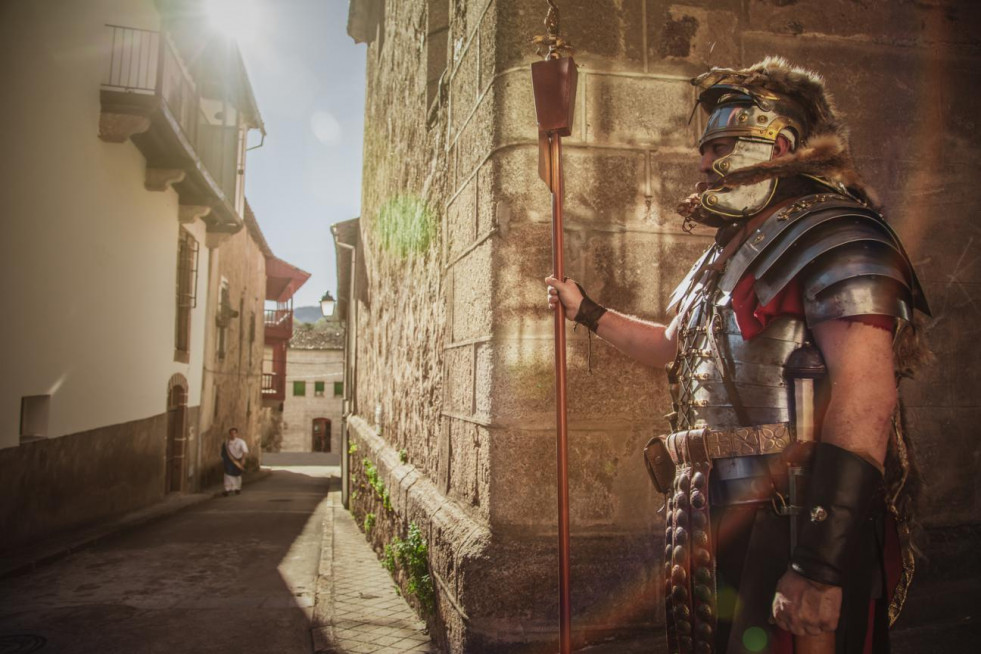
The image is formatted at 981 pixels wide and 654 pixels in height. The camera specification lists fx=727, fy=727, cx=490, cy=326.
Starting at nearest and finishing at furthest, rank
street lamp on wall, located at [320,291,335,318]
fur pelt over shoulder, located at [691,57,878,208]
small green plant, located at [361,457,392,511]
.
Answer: fur pelt over shoulder, located at [691,57,878,208], small green plant, located at [361,457,392,511], street lamp on wall, located at [320,291,335,318]

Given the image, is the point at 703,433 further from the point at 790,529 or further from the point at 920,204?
the point at 920,204

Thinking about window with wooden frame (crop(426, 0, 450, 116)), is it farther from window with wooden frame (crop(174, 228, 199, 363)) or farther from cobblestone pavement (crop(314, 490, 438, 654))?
window with wooden frame (crop(174, 228, 199, 363))

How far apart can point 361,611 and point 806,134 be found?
3942mm

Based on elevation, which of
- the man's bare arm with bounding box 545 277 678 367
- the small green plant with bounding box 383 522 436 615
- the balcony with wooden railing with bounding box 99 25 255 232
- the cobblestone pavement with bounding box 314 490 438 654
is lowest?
the cobblestone pavement with bounding box 314 490 438 654

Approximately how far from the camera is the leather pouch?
2.24 metres

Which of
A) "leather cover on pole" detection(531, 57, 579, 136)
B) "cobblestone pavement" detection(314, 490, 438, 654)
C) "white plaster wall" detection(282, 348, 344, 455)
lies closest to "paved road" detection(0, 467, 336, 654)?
"cobblestone pavement" detection(314, 490, 438, 654)

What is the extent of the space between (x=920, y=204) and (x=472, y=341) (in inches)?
82.4

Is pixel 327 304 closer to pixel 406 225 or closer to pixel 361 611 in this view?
pixel 406 225

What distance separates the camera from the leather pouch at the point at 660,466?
2.24m

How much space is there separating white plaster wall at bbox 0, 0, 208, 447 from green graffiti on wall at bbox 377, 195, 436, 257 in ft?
11.7

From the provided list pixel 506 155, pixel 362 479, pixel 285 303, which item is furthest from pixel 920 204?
pixel 285 303

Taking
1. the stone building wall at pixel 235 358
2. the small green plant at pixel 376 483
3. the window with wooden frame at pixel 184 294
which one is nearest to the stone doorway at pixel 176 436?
the window with wooden frame at pixel 184 294

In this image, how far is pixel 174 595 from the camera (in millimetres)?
5703

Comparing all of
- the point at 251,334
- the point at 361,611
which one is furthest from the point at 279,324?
the point at 361,611
